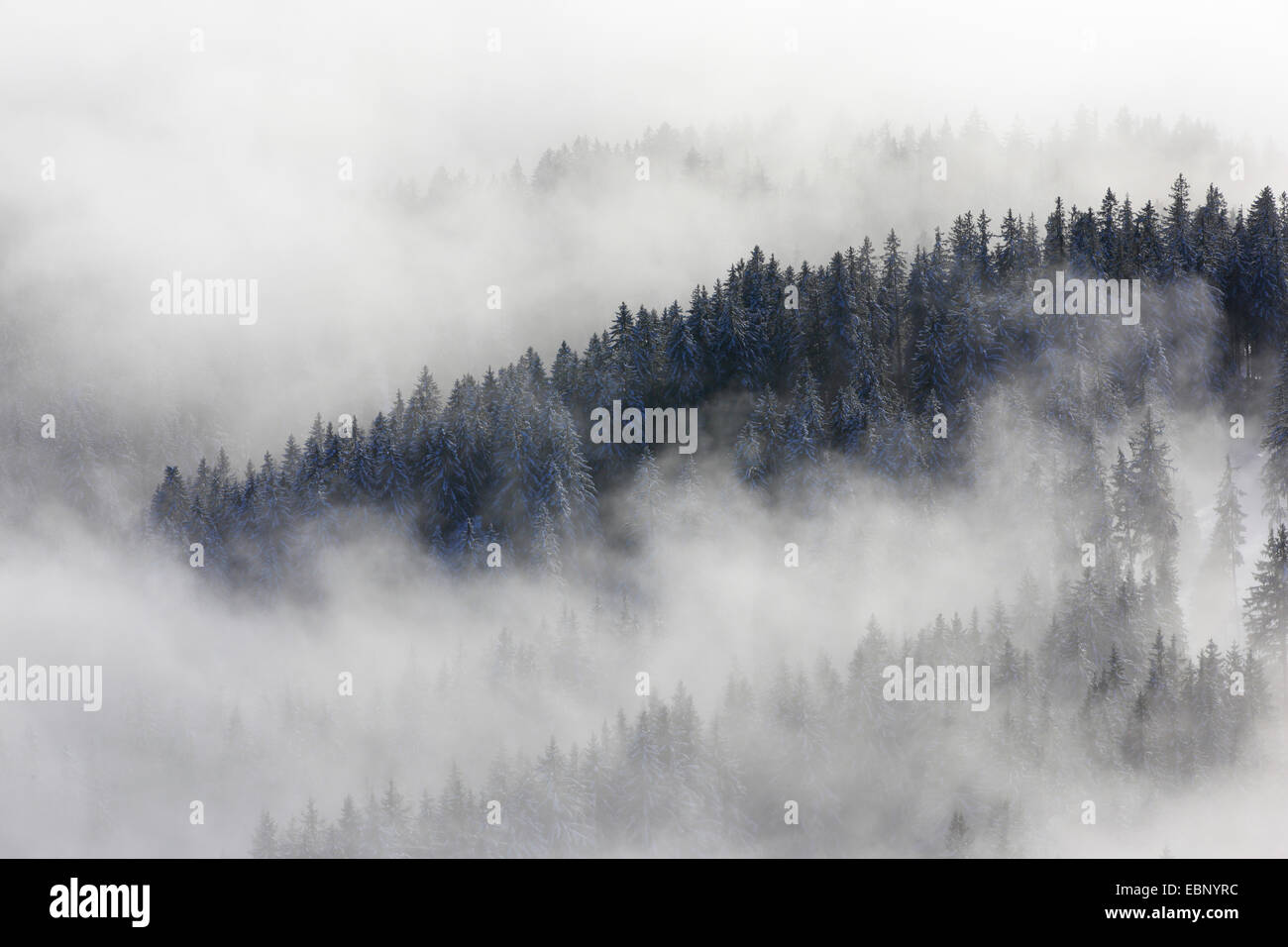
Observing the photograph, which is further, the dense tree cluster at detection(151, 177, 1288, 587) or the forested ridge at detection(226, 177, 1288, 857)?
the dense tree cluster at detection(151, 177, 1288, 587)

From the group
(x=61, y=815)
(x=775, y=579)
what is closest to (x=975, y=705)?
(x=775, y=579)

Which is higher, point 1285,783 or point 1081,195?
point 1081,195

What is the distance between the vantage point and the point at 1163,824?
298 ft

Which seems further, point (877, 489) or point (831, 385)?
point (831, 385)

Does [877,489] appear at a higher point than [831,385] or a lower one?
lower

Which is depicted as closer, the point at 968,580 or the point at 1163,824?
the point at 1163,824

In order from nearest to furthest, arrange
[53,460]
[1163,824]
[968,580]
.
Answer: [1163,824], [968,580], [53,460]

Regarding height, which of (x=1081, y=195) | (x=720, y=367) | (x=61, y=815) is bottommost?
(x=61, y=815)

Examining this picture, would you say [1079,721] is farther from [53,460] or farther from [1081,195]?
[53,460]

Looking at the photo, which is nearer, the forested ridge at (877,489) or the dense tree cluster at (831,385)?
the forested ridge at (877,489)

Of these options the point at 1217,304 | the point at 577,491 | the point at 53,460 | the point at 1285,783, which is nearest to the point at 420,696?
the point at 577,491

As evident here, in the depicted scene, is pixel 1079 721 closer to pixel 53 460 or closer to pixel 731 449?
pixel 731 449

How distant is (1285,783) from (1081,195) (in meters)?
103
